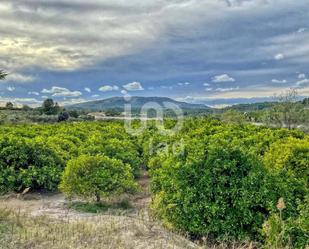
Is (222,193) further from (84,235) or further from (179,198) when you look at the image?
(84,235)

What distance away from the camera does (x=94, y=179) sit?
10.2 metres

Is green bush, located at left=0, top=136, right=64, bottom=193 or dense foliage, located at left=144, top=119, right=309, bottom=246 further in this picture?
green bush, located at left=0, top=136, right=64, bottom=193

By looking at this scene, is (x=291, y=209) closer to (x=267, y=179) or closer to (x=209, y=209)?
(x=267, y=179)

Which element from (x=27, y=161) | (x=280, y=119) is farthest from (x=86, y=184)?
(x=280, y=119)

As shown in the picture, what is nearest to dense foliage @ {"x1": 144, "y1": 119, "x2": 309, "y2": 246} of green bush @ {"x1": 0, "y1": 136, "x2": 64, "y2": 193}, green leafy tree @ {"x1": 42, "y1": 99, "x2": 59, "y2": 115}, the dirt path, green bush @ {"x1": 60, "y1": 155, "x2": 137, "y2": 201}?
the dirt path

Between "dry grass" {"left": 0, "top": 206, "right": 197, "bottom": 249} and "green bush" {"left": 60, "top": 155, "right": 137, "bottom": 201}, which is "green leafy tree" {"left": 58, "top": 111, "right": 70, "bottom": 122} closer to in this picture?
"green bush" {"left": 60, "top": 155, "right": 137, "bottom": 201}

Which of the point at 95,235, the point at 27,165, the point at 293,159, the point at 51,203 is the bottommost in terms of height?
the point at 51,203

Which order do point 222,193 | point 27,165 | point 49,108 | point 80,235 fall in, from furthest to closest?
point 49,108, point 27,165, point 222,193, point 80,235

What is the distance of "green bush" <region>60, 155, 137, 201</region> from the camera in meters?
10.2

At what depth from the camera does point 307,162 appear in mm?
9570

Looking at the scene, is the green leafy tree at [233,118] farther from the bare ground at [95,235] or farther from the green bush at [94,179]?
the bare ground at [95,235]

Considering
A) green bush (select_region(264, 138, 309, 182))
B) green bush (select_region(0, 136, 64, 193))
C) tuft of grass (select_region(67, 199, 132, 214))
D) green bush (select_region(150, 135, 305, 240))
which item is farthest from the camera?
green bush (select_region(0, 136, 64, 193))

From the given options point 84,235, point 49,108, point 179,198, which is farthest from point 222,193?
point 49,108

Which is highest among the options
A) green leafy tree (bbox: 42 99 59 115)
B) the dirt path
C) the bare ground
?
green leafy tree (bbox: 42 99 59 115)
